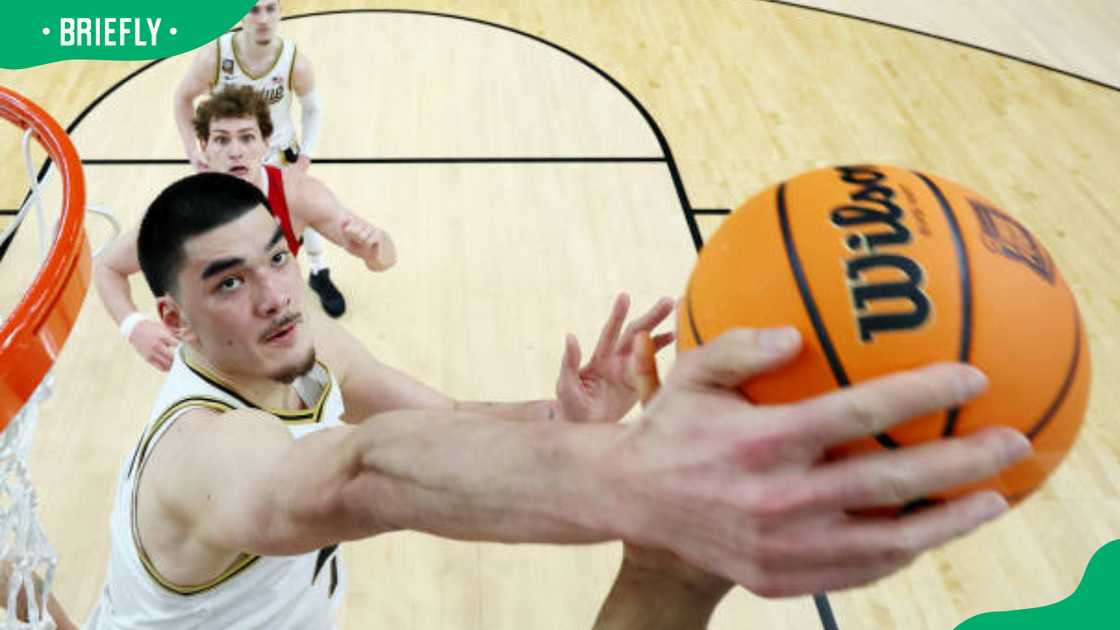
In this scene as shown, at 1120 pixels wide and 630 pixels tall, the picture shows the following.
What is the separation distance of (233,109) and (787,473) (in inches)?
122

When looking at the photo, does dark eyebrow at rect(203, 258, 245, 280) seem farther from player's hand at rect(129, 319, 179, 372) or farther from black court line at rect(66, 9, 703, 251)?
black court line at rect(66, 9, 703, 251)

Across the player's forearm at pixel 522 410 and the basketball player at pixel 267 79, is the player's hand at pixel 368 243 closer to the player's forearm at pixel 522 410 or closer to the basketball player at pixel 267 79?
the player's forearm at pixel 522 410

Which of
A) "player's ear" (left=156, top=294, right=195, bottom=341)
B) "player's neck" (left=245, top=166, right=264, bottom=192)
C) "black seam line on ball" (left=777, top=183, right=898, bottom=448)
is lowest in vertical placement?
"player's neck" (left=245, top=166, right=264, bottom=192)

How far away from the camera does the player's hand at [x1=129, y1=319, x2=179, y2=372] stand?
3068 millimetres

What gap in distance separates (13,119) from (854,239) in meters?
2.27

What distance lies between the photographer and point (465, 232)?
175 inches

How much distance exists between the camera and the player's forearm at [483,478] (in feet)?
2.76

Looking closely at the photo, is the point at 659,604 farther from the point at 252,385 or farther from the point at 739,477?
the point at 252,385

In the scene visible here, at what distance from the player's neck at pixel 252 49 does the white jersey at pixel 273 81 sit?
0.02 metres

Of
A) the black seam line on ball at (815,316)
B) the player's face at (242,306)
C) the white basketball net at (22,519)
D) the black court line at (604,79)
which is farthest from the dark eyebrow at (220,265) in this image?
the black court line at (604,79)

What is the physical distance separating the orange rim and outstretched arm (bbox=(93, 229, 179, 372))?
1012 mm

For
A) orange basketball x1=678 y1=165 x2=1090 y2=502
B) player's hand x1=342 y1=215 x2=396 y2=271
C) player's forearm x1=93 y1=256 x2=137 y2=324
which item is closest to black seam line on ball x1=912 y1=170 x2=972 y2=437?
orange basketball x1=678 y1=165 x2=1090 y2=502

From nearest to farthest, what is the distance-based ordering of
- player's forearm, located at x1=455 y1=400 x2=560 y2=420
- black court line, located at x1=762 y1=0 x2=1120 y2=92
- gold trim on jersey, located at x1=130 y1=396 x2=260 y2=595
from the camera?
gold trim on jersey, located at x1=130 y1=396 x2=260 y2=595 → player's forearm, located at x1=455 y1=400 x2=560 y2=420 → black court line, located at x1=762 y1=0 x2=1120 y2=92

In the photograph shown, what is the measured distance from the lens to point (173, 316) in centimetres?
205
